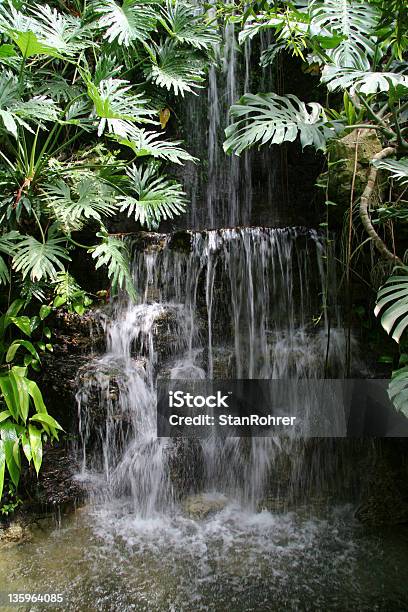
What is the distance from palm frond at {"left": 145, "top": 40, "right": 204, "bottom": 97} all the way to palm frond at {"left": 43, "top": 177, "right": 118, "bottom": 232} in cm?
123

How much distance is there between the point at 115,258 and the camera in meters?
2.94

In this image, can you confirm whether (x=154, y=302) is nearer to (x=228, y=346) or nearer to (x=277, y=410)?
(x=228, y=346)

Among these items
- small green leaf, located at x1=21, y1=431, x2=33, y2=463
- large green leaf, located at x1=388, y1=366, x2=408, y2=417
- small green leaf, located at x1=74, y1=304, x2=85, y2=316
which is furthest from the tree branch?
small green leaf, located at x1=21, y1=431, x2=33, y2=463

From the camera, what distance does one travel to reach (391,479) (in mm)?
2693

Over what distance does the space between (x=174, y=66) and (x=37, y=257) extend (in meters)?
2.19

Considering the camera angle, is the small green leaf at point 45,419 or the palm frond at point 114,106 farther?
the small green leaf at point 45,419

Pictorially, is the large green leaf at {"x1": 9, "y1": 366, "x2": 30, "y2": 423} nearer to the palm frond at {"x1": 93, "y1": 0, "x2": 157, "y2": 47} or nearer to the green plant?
the green plant

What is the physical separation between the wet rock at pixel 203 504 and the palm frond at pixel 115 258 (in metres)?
1.32

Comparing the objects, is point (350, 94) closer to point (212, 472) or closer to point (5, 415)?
point (212, 472)

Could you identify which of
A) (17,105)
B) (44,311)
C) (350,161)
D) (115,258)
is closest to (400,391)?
(350,161)

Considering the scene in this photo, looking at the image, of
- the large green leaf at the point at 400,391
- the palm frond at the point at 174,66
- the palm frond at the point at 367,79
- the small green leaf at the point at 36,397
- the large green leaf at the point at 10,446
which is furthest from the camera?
the palm frond at the point at 174,66

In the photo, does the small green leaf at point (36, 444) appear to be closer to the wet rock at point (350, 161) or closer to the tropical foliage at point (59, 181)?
the tropical foliage at point (59, 181)

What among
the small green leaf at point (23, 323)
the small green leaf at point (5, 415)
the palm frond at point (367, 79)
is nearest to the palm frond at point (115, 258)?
the small green leaf at point (23, 323)

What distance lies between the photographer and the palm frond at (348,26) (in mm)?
2420
